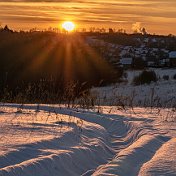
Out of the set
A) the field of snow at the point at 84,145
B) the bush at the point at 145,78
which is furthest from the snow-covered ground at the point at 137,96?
the bush at the point at 145,78

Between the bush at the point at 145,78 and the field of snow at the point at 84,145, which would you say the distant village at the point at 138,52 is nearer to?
the bush at the point at 145,78

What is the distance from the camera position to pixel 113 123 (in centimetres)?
859

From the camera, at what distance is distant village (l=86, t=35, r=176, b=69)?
57875 millimetres

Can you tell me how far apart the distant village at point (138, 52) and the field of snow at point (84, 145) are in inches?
1204

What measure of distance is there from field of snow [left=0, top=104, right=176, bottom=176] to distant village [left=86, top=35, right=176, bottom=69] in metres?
30.6

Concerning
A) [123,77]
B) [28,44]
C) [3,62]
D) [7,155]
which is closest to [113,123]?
[7,155]

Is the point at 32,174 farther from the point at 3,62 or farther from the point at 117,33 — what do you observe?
the point at 117,33

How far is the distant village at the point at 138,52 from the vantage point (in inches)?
2279

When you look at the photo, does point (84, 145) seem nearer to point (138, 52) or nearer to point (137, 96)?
point (137, 96)

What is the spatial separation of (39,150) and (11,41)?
29.5 metres

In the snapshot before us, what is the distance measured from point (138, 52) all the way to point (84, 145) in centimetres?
9187

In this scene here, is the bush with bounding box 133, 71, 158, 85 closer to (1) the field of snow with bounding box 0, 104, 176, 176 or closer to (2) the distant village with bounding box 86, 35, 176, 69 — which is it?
(2) the distant village with bounding box 86, 35, 176, 69

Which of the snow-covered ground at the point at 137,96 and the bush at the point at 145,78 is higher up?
the bush at the point at 145,78

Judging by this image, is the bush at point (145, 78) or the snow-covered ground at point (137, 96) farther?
the bush at point (145, 78)
